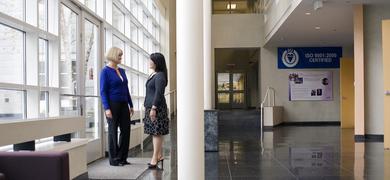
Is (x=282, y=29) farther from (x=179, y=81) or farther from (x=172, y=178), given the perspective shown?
(x=179, y=81)

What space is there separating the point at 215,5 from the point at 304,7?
1047 centimetres

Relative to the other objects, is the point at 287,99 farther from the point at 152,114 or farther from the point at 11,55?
the point at 11,55

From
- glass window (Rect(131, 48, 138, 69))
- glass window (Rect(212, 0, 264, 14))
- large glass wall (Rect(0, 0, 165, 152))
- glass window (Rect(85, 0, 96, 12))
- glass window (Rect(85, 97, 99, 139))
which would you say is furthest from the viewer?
glass window (Rect(212, 0, 264, 14))

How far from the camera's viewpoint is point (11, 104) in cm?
361

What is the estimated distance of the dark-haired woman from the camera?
5.00 m

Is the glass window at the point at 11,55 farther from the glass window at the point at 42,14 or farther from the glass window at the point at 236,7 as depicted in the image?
the glass window at the point at 236,7

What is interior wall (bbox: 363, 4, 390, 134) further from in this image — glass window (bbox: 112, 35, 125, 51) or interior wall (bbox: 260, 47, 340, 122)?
interior wall (bbox: 260, 47, 340, 122)

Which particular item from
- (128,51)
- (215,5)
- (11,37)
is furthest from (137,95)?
(215,5)

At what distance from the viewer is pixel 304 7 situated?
937 centimetres

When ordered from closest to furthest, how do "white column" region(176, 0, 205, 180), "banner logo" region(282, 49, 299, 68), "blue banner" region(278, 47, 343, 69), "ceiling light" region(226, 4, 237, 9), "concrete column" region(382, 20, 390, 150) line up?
1. "white column" region(176, 0, 205, 180)
2. "concrete column" region(382, 20, 390, 150)
3. "blue banner" region(278, 47, 343, 69)
4. "banner logo" region(282, 49, 299, 68)
5. "ceiling light" region(226, 4, 237, 9)

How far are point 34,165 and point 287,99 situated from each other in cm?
1426

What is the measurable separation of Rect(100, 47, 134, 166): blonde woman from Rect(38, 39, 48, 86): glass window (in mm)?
744

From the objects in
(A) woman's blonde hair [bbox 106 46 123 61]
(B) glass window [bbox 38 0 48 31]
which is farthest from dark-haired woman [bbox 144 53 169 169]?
(B) glass window [bbox 38 0 48 31]

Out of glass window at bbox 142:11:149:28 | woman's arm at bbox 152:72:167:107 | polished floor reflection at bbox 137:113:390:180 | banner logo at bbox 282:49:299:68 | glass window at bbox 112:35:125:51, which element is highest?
glass window at bbox 142:11:149:28
